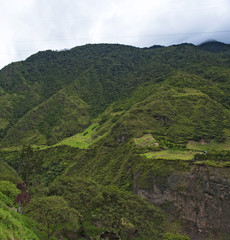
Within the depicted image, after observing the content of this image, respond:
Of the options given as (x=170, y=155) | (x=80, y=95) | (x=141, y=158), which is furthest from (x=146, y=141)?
(x=80, y=95)

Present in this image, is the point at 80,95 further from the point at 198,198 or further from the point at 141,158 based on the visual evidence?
the point at 198,198

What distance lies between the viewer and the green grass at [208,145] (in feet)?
200

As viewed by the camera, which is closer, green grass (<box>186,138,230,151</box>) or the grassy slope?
green grass (<box>186,138,230,151</box>)

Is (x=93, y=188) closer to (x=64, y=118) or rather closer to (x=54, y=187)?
(x=54, y=187)

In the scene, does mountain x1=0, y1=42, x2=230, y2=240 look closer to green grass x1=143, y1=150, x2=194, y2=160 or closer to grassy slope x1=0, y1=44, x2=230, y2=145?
green grass x1=143, y1=150, x2=194, y2=160

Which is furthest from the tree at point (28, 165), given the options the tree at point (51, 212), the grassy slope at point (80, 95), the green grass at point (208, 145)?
the grassy slope at point (80, 95)

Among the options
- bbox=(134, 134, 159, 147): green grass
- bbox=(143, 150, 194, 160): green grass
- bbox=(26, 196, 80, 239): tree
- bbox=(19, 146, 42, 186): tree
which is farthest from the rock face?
bbox=(26, 196, 80, 239): tree

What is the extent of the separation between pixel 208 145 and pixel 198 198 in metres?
26.0

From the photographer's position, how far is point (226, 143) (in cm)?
6278

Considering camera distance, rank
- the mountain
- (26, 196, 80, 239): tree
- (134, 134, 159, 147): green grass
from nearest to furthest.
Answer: (26, 196, 80, 239): tree, the mountain, (134, 134, 159, 147): green grass

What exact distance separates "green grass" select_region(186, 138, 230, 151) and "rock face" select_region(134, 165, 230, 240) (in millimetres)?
18769

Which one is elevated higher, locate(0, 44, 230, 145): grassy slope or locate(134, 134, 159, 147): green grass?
locate(0, 44, 230, 145): grassy slope

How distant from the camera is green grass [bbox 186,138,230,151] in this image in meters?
61.0

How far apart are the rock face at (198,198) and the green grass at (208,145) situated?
18769 mm
